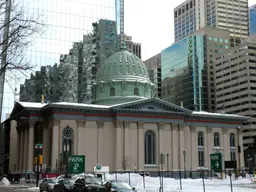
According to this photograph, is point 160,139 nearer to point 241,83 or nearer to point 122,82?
point 122,82

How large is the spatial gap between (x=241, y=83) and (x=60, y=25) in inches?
3018

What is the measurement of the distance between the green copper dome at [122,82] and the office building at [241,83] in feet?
223

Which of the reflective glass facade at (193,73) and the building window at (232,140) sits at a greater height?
the reflective glass facade at (193,73)

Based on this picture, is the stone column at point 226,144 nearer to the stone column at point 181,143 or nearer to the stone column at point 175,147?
the stone column at point 181,143

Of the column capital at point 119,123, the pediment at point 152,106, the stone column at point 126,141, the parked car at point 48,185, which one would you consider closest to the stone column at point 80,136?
the column capital at point 119,123

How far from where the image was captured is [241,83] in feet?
548

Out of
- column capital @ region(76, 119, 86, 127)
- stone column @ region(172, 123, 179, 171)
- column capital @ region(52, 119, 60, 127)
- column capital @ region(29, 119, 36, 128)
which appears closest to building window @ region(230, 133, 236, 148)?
stone column @ region(172, 123, 179, 171)

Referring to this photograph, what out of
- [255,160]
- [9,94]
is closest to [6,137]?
[9,94]

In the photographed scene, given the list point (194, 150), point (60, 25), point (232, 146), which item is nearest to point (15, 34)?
point (194, 150)

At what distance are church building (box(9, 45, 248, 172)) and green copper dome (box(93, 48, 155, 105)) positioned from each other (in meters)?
0.21

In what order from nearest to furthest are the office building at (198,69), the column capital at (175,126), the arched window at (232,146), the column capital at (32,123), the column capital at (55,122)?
the column capital at (55,122) < the column capital at (32,123) < the column capital at (175,126) < the arched window at (232,146) < the office building at (198,69)

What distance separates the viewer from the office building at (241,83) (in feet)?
536

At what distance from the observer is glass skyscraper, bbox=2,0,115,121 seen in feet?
380

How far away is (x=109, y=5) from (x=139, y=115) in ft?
178
